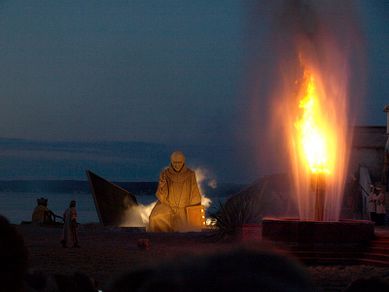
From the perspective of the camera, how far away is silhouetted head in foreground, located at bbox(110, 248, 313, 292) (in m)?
1.04

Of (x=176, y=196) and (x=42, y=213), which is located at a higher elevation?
(x=176, y=196)

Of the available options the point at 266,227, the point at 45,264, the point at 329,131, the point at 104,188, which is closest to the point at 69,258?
the point at 45,264

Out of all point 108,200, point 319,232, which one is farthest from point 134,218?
point 319,232

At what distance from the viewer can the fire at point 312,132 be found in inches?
848

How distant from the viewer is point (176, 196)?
90.9 ft

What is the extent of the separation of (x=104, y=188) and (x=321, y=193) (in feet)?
39.3

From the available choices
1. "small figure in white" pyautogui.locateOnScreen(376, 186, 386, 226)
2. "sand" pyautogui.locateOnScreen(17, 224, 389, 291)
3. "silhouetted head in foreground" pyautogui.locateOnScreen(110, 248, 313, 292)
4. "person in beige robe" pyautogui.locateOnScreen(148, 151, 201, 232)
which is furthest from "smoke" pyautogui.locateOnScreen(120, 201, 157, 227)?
"silhouetted head in foreground" pyautogui.locateOnScreen(110, 248, 313, 292)

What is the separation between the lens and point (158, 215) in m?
27.3

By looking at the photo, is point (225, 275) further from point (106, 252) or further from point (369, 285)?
point (106, 252)

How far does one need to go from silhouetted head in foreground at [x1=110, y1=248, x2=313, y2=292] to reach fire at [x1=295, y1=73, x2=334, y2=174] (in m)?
20.0

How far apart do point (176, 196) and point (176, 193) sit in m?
0.10

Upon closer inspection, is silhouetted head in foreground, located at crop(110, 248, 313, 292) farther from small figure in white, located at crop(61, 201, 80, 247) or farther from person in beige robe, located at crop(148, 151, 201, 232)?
person in beige robe, located at crop(148, 151, 201, 232)

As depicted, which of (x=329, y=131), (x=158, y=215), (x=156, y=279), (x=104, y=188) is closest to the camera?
(x=156, y=279)

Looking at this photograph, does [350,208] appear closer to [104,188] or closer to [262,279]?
[104,188]
